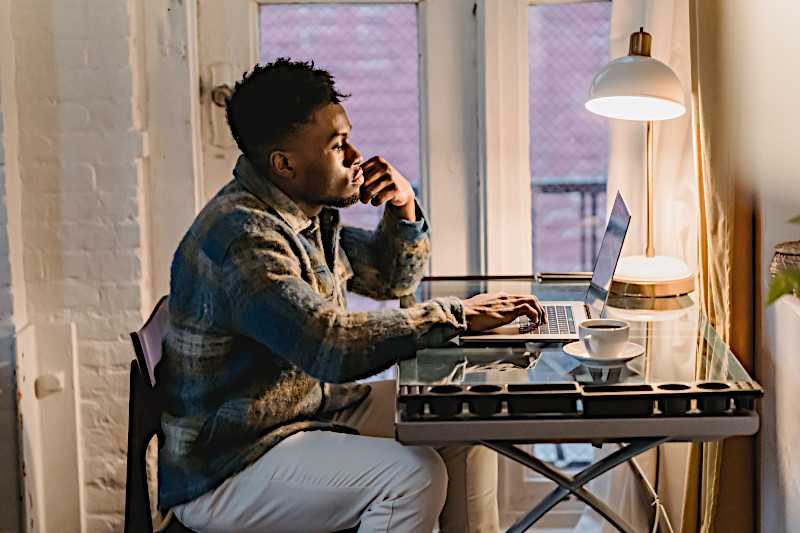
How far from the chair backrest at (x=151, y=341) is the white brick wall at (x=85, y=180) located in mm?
709

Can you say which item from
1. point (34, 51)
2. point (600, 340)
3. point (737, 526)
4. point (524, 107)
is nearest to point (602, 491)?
point (737, 526)

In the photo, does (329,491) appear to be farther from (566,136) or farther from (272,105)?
(566,136)

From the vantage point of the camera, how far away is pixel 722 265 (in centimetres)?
237

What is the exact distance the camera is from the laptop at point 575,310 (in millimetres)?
2170

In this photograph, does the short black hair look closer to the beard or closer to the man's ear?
the man's ear

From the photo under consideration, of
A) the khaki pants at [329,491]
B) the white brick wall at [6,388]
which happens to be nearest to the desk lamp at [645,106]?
the khaki pants at [329,491]

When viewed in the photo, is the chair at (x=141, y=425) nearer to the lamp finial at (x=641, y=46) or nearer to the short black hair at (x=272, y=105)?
the short black hair at (x=272, y=105)

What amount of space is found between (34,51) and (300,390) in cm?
129

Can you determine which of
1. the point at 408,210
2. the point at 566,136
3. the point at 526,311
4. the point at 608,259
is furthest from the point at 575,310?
the point at 566,136

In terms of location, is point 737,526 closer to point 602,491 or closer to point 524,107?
point 602,491

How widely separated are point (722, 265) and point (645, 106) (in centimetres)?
47

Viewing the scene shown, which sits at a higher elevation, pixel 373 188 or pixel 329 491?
pixel 373 188

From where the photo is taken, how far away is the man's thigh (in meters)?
2.03

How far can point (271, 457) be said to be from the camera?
2.08 metres
